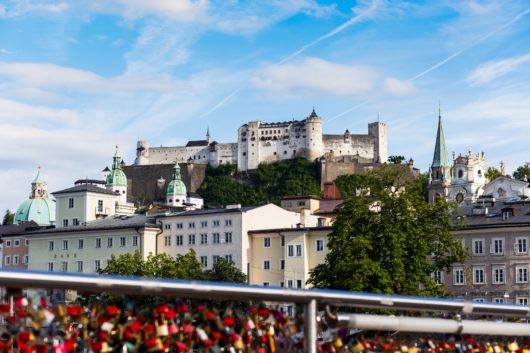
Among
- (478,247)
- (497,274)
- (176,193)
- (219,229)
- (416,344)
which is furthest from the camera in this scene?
(176,193)

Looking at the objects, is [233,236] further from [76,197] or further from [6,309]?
[6,309]

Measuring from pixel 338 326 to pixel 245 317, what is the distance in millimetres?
1024

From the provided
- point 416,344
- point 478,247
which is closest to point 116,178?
point 478,247

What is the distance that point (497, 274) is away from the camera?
81000 mm

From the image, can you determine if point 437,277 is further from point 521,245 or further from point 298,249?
point 298,249

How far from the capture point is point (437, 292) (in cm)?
6153

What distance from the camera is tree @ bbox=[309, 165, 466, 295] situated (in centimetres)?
6175

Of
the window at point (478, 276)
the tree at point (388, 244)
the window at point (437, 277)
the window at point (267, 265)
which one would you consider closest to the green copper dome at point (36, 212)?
the window at point (267, 265)

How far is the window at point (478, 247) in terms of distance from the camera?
8225 centimetres

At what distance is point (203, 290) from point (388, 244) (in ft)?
174

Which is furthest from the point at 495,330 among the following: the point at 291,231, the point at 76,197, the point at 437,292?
the point at 76,197

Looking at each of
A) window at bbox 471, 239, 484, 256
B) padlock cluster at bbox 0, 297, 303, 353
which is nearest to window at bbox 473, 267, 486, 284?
window at bbox 471, 239, 484, 256

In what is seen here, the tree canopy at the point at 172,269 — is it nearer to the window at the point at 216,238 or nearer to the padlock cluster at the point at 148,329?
the window at the point at 216,238

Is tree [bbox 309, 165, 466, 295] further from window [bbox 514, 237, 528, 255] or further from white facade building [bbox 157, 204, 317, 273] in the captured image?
white facade building [bbox 157, 204, 317, 273]
